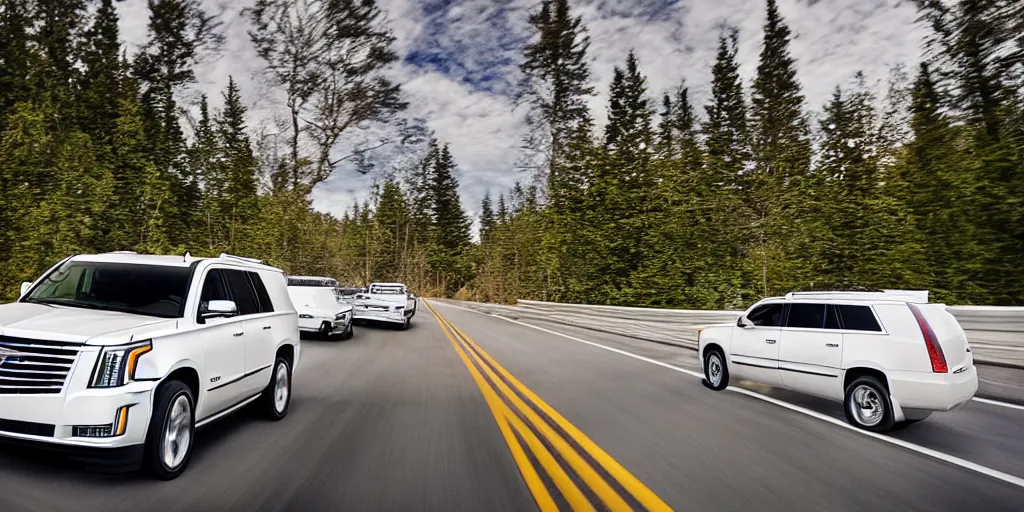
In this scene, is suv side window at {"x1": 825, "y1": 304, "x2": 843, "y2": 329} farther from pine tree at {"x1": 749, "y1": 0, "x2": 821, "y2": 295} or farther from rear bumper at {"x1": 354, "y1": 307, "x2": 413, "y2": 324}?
rear bumper at {"x1": 354, "y1": 307, "x2": 413, "y2": 324}

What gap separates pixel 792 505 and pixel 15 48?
1055 inches

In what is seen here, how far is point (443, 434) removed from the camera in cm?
588

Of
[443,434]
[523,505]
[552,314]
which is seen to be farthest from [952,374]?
[552,314]

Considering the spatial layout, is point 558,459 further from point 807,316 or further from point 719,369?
point 719,369

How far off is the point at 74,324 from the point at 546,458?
4.00 meters

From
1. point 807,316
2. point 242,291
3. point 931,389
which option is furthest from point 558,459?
point 807,316

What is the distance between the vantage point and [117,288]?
5160 mm

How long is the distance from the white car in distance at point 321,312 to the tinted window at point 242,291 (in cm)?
883

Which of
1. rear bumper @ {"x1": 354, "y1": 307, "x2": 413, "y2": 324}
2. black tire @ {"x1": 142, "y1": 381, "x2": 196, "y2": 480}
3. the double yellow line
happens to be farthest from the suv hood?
rear bumper @ {"x1": 354, "y1": 307, "x2": 413, "y2": 324}

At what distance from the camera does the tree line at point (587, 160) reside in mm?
13633

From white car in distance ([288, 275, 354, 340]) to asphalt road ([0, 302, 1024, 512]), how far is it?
609cm

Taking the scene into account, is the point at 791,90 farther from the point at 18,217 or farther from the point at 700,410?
the point at 18,217

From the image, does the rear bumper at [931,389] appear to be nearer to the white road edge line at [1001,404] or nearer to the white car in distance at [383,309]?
the white road edge line at [1001,404]

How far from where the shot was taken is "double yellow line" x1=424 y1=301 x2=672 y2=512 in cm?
399
